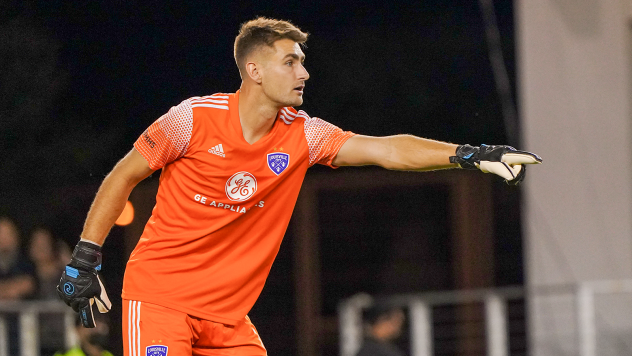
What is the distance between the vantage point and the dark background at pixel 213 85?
8.48 metres

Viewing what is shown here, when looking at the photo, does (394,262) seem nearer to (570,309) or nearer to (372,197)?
(372,197)

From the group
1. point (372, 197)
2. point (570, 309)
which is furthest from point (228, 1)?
point (570, 309)

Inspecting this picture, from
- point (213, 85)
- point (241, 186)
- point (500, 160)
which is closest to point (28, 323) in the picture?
point (213, 85)

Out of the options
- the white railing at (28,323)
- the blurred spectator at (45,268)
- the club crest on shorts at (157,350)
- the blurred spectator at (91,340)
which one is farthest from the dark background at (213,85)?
the club crest on shorts at (157,350)

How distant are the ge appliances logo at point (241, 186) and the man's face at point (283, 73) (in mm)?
347

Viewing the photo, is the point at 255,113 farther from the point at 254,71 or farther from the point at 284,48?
the point at 284,48

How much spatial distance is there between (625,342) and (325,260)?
3.78m

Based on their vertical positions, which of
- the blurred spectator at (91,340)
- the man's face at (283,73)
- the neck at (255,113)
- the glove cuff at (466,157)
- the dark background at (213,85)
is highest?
the dark background at (213,85)

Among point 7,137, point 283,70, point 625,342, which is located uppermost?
point 7,137

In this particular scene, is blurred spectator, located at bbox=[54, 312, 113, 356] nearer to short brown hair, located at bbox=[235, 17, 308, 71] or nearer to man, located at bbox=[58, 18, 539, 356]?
man, located at bbox=[58, 18, 539, 356]

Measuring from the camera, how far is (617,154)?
34.6 ft

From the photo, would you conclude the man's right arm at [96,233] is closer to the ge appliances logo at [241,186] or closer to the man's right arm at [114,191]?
the man's right arm at [114,191]

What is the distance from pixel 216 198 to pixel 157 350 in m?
0.67

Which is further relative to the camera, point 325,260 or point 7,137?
point 325,260
